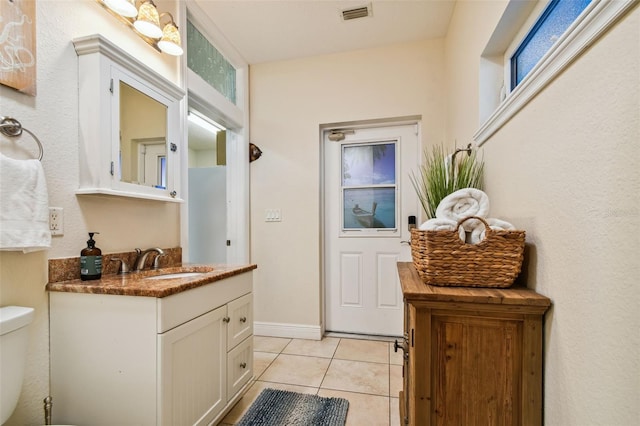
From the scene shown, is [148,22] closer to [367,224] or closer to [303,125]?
[303,125]

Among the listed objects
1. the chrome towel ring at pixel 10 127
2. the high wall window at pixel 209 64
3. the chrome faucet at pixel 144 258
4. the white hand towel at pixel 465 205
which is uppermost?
the high wall window at pixel 209 64

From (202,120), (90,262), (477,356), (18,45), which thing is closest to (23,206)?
(90,262)

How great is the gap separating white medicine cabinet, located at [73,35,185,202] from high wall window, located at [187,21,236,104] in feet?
2.42

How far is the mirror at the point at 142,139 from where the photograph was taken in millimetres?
1445

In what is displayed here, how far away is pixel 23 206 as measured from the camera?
105cm

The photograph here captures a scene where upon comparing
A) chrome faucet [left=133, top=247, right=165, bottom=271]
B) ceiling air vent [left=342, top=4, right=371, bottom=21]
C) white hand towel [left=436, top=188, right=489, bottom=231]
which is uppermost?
ceiling air vent [left=342, top=4, right=371, bottom=21]

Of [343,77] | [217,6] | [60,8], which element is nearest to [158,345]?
[60,8]

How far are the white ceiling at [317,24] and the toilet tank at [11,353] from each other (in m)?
2.20

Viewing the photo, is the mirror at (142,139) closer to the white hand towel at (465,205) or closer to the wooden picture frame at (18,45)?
the wooden picture frame at (18,45)

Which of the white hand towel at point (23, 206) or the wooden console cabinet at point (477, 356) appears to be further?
the white hand towel at point (23, 206)

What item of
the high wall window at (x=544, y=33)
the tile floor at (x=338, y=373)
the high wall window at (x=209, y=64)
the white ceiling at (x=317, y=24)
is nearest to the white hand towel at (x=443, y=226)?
the high wall window at (x=544, y=33)

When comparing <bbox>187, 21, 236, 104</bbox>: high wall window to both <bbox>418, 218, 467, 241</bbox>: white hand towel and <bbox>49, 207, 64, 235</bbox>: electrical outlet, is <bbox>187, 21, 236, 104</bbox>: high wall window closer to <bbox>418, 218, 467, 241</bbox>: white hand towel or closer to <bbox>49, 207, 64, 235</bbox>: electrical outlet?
<bbox>49, 207, 64, 235</bbox>: electrical outlet

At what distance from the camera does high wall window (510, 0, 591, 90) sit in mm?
972

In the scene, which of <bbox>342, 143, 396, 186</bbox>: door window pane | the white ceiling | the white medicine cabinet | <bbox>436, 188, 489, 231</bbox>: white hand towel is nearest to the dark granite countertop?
the white medicine cabinet
